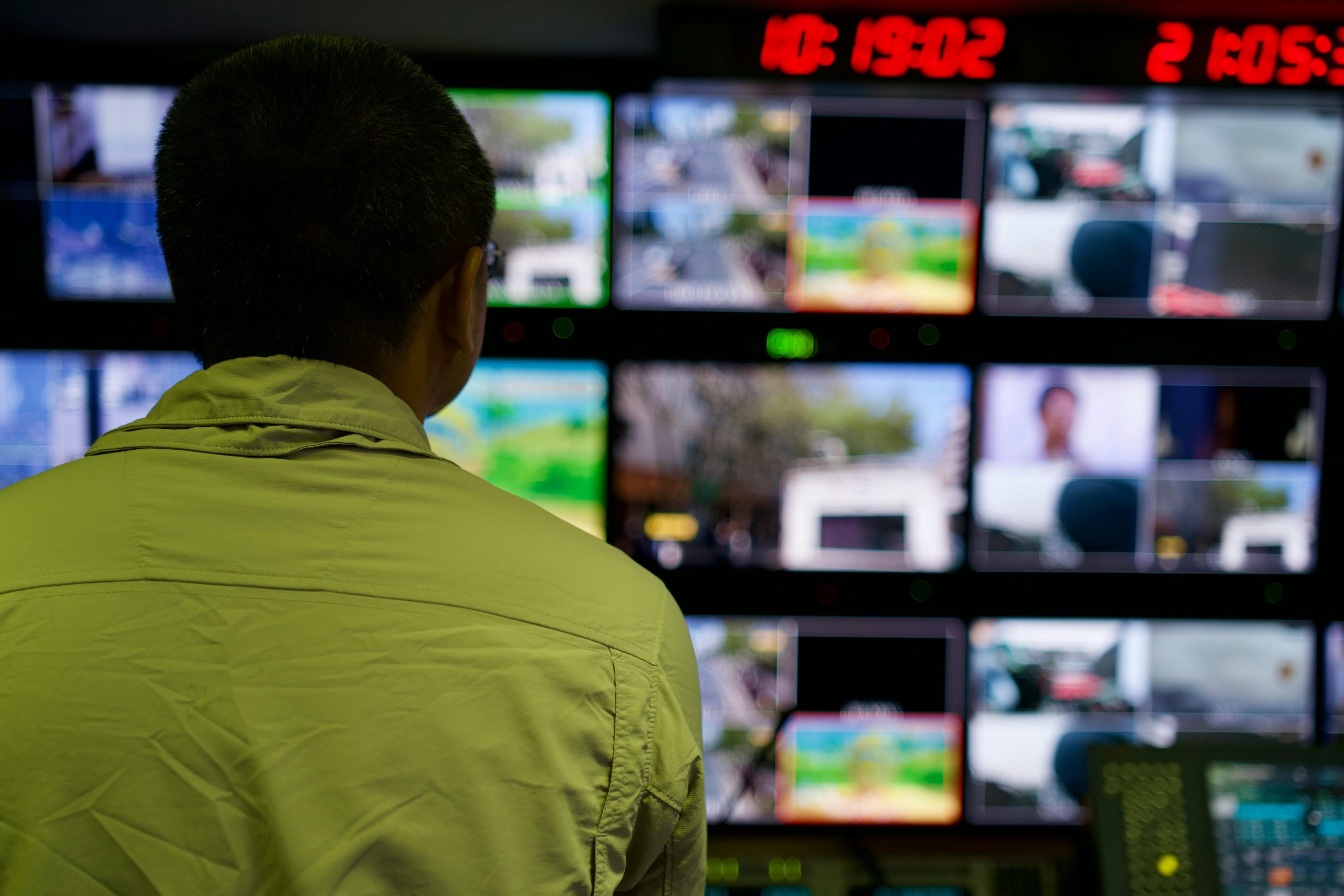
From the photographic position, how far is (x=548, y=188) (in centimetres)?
178

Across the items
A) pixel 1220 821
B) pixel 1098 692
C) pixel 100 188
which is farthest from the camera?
pixel 1098 692

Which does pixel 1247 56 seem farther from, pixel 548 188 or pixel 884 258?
pixel 548 188

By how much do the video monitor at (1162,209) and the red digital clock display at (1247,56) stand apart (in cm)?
22

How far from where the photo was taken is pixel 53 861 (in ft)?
1.76

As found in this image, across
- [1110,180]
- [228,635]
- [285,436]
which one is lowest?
[228,635]

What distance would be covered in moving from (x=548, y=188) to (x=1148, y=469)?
1.30m

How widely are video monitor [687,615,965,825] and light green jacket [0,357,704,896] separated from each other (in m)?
1.21

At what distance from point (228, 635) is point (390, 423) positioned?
0.18m

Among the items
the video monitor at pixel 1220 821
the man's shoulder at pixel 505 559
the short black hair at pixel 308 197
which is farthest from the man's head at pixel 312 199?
the video monitor at pixel 1220 821

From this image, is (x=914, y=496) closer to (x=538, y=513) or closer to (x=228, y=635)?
(x=538, y=513)

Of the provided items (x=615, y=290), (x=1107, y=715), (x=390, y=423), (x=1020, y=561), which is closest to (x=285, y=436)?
(x=390, y=423)

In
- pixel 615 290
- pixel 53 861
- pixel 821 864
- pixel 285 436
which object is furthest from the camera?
pixel 615 290

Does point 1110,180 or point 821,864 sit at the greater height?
point 1110,180

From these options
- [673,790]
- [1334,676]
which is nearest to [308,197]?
[673,790]
